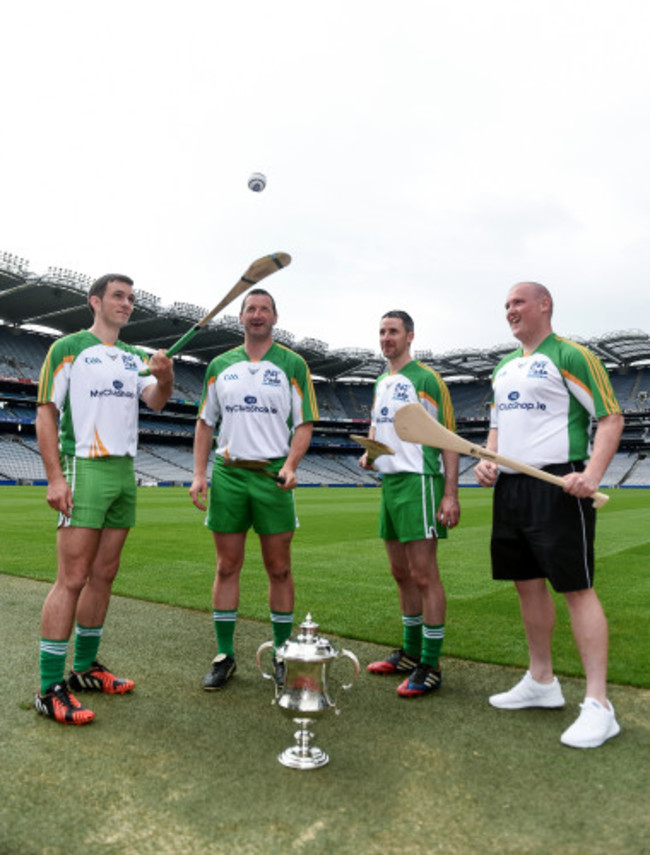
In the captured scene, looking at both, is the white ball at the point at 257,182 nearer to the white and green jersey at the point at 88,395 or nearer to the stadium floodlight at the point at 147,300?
Result: the white and green jersey at the point at 88,395

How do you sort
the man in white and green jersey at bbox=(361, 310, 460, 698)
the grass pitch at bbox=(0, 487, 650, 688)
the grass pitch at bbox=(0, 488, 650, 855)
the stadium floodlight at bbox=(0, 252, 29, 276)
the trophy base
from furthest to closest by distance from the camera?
the stadium floodlight at bbox=(0, 252, 29, 276), the grass pitch at bbox=(0, 487, 650, 688), the man in white and green jersey at bbox=(361, 310, 460, 698), the trophy base, the grass pitch at bbox=(0, 488, 650, 855)

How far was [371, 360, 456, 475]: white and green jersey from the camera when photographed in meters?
4.18

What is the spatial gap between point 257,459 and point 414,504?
104 cm

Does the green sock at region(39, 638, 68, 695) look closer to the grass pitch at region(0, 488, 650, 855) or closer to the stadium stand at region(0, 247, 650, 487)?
the grass pitch at region(0, 488, 650, 855)

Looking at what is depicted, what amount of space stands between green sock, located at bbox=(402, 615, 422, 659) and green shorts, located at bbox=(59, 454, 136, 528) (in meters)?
1.96

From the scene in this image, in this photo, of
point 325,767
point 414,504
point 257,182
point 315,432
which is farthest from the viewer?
point 315,432

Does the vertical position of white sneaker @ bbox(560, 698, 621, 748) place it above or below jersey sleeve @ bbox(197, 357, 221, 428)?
below

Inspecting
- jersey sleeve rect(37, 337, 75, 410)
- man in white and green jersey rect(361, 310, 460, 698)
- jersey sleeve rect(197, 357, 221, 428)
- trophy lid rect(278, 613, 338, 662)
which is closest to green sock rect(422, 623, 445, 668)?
man in white and green jersey rect(361, 310, 460, 698)

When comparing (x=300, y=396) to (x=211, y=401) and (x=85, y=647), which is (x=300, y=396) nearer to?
(x=211, y=401)

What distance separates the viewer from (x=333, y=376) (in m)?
70.1

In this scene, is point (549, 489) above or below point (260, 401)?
below

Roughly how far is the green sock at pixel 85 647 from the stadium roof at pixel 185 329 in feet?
130

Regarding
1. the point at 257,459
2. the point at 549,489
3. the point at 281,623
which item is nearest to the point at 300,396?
the point at 257,459

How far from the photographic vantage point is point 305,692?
9.37ft
